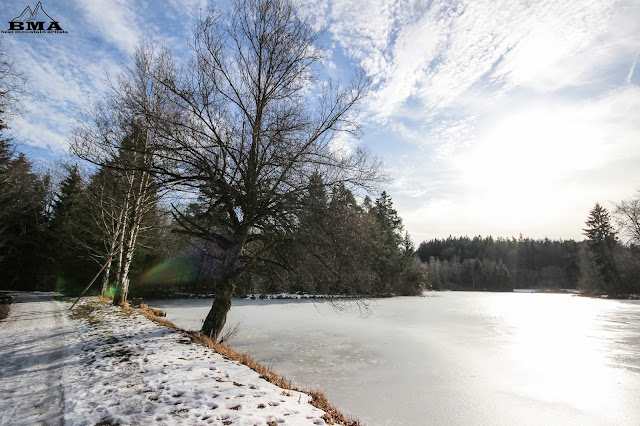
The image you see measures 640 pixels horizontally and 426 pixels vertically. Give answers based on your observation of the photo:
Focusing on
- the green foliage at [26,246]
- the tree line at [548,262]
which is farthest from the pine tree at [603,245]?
the green foliage at [26,246]

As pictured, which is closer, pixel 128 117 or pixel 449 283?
pixel 128 117

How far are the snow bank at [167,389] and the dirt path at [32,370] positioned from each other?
0.18 metres

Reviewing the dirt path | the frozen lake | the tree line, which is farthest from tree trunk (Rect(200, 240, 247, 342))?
the tree line

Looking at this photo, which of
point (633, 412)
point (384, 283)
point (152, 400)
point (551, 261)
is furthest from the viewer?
point (551, 261)

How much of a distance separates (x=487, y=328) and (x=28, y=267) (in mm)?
29510

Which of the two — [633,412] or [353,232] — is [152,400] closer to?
[353,232]

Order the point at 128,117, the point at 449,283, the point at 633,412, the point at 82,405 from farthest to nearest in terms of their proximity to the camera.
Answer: the point at 449,283, the point at 128,117, the point at 633,412, the point at 82,405

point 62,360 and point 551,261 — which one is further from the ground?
point 551,261

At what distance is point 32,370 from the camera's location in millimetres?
4941

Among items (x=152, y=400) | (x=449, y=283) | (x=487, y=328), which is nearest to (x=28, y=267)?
(x=152, y=400)

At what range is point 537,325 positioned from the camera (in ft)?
46.4

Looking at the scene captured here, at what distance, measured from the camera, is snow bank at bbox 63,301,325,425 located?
3543mm

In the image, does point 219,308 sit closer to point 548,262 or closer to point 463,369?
point 463,369

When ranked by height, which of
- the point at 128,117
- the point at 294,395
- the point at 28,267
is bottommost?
the point at 294,395
